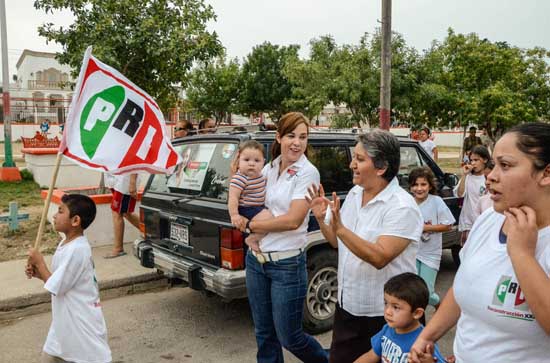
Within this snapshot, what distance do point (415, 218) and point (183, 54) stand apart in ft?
22.3

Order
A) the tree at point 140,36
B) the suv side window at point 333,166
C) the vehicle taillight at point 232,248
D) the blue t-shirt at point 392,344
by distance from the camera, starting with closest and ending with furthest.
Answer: the blue t-shirt at point 392,344
the vehicle taillight at point 232,248
the suv side window at point 333,166
the tree at point 140,36

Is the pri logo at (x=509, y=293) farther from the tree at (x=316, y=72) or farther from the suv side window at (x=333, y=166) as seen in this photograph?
the tree at (x=316, y=72)

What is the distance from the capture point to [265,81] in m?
33.4

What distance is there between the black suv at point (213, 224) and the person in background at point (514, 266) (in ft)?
8.38

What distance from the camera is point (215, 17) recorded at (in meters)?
9.14

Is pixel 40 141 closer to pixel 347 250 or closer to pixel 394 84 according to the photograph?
pixel 394 84

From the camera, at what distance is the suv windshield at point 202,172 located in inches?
173

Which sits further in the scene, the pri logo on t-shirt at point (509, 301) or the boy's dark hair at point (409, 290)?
the boy's dark hair at point (409, 290)

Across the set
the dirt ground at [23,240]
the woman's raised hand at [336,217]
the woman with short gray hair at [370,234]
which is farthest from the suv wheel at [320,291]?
the dirt ground at [23,240]

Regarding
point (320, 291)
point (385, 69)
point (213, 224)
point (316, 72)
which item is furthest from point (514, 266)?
point (316, 72)

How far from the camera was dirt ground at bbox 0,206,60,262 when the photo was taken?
696 cm

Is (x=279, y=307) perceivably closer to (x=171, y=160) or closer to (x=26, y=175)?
(x=171, y=160)

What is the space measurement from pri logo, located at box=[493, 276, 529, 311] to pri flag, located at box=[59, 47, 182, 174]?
2.36 metres

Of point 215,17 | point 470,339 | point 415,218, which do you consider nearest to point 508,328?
point 470,339
